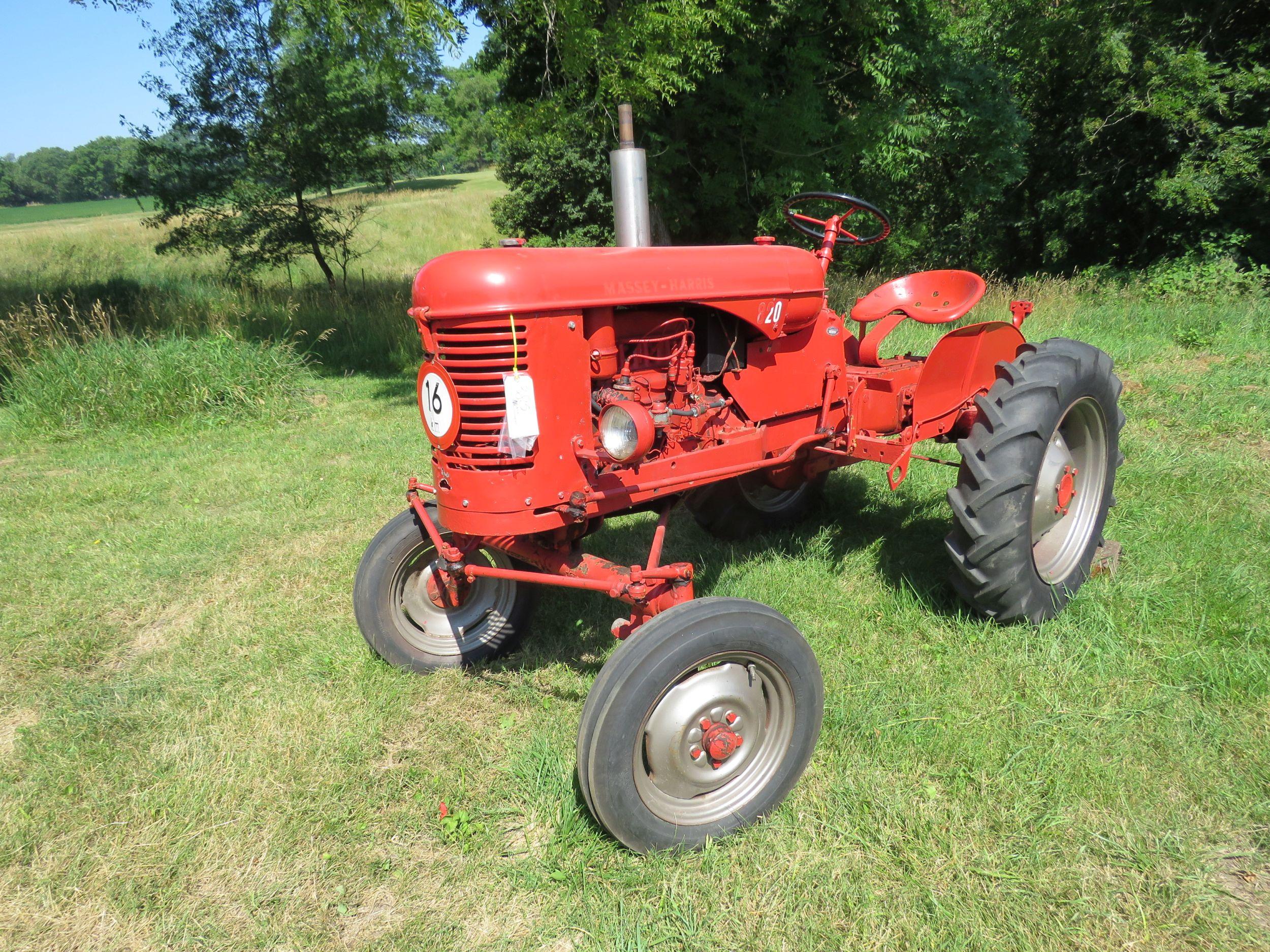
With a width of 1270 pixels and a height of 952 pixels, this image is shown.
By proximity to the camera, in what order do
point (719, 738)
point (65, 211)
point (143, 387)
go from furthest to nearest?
1. point (65, 211)
2. point (143, 387)
3. point (719, 738)

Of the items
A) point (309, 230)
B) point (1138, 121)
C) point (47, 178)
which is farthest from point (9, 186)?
point (1138, 121)

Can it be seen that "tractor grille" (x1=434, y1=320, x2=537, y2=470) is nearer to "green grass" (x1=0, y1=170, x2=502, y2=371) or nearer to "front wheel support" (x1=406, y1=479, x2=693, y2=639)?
"front wheel support" (x1=406, y1=479, x2=693, y2=639)

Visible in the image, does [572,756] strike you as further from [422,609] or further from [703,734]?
[422,609]

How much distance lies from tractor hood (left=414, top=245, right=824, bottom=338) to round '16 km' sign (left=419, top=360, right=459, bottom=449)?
0.64ft

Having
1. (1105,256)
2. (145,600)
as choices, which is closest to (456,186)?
(1105,256)

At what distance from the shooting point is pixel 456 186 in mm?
39750

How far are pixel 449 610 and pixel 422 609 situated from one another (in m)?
0.11

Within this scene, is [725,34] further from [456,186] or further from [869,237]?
[456,186]

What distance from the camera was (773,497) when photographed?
4531mm

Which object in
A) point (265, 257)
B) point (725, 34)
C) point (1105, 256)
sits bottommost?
point (1105, 256)

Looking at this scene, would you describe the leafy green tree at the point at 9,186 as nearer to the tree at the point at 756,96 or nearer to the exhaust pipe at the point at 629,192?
the tree at the point at 756,96

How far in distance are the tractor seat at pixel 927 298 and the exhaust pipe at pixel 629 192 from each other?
4.31 feet

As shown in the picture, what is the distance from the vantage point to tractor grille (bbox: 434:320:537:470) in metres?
2.43

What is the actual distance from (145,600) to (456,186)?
1544 inches
